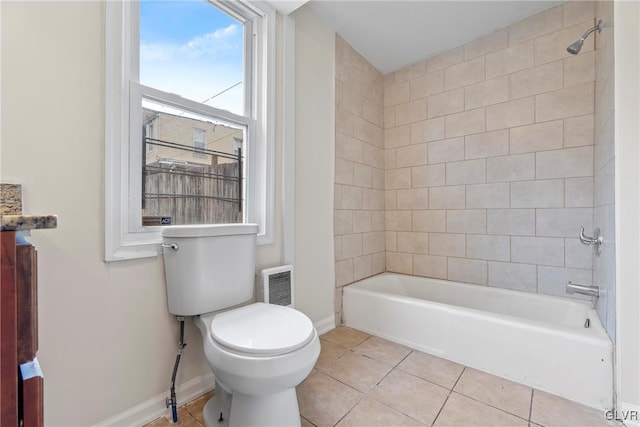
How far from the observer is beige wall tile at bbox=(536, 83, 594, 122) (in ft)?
6.23

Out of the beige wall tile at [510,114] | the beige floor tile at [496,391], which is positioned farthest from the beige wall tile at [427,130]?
the beige floor tile at [496,391]

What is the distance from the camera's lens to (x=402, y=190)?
2.74m

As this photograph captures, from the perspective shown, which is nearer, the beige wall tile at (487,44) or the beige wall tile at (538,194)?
the beige wall tile at (538,194)

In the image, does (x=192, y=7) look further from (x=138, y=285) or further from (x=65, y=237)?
(x=138, y=285)

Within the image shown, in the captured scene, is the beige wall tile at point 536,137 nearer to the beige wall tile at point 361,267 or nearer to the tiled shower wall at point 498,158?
the tiled shower wall at point 498,158

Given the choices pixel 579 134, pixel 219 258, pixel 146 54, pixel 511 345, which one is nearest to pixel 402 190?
pixel 579 134

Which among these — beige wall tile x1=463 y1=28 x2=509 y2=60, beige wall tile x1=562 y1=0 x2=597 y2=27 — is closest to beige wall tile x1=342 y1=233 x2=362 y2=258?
beige wall tile x1=463 y1=28 x2=509 y2=60

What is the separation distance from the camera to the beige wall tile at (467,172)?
2.30m

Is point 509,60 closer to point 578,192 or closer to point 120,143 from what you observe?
point 578,192

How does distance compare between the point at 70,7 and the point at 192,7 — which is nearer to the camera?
the point at 70,7

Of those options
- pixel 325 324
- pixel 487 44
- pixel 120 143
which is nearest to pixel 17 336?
pixel 120 143

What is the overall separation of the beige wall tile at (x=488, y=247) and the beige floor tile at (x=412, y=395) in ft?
3.85

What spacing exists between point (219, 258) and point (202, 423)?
0.71 m

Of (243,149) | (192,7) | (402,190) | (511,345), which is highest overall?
(192,7)
